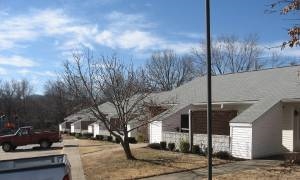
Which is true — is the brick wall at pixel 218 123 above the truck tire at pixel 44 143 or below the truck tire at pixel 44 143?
above

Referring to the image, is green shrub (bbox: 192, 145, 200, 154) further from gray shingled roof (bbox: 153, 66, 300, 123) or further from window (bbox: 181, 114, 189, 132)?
window (bbox: 181, 114, 189, 132)

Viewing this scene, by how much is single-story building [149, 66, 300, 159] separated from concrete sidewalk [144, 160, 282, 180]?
5.47ft

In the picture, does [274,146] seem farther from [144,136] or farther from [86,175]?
[144,136]

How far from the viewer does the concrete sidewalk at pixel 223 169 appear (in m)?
18.4

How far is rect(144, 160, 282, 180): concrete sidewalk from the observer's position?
18.4 meters

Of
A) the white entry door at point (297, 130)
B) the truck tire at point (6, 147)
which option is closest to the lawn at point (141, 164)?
the white entry door at point (297, 130)

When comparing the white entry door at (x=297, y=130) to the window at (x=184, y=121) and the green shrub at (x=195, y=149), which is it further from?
the window at (x=184, y=121)

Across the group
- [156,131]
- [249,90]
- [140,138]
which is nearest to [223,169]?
[249,90]

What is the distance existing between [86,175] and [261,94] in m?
11.2

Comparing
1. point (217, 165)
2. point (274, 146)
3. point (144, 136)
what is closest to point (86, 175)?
point (217, 165)

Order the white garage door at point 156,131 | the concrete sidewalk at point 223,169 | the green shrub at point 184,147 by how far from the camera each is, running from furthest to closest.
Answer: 1. the white garage door at point 156,131
2. the green shrub at point 184,147
3. the concrete sidewalk at point 223,169

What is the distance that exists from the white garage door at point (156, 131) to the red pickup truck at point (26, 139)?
1114 cm

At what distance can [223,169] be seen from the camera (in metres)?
19.7

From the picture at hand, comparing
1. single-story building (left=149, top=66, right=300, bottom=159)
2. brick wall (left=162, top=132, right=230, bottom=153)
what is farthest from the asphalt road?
brick wall (left=162, top=132, right=230, bottom=153)
